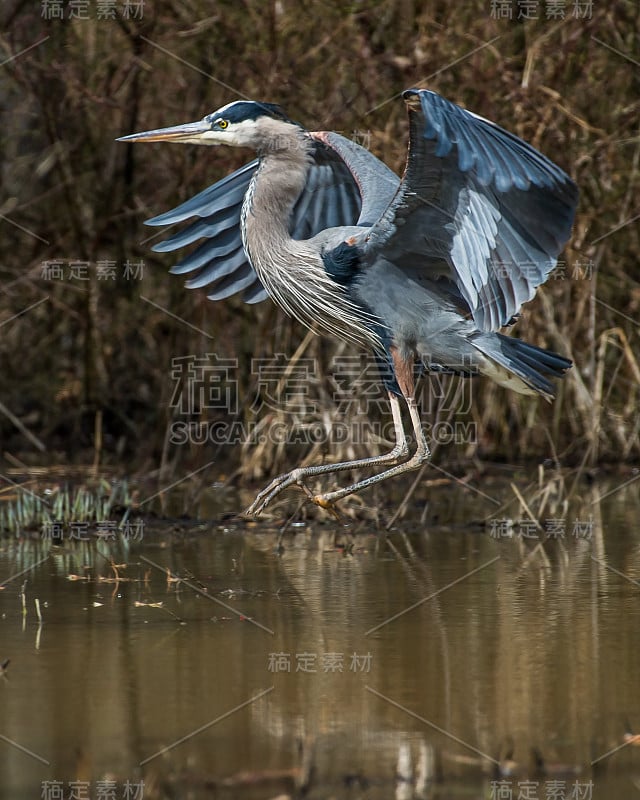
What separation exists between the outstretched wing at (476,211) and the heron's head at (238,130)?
34.3 inches

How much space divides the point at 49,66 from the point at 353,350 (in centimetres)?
288

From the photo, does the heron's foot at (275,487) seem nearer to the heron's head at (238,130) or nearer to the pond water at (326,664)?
the pond water at (326,664)

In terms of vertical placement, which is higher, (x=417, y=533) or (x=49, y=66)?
(x=49, y=66)

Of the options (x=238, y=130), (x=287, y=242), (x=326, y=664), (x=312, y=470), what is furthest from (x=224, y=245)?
(x=326, y=664)

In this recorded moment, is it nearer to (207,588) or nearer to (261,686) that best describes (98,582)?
(207,588)

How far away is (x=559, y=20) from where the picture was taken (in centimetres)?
865

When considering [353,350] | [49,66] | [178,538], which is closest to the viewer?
[178,538]

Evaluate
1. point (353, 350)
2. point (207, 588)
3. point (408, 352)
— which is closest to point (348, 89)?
point (353, 350)

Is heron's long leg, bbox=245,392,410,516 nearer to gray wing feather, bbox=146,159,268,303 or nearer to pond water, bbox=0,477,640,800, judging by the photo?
pond water, bbox=0,477,640,800

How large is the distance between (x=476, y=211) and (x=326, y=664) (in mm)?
2095

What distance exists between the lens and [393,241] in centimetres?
590

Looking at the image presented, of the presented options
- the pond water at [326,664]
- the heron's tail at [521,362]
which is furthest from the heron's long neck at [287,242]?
the pond water at [326,664]

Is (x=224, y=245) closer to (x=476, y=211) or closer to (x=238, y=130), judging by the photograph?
(x=238, y=130)

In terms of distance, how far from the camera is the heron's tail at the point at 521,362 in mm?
6039
